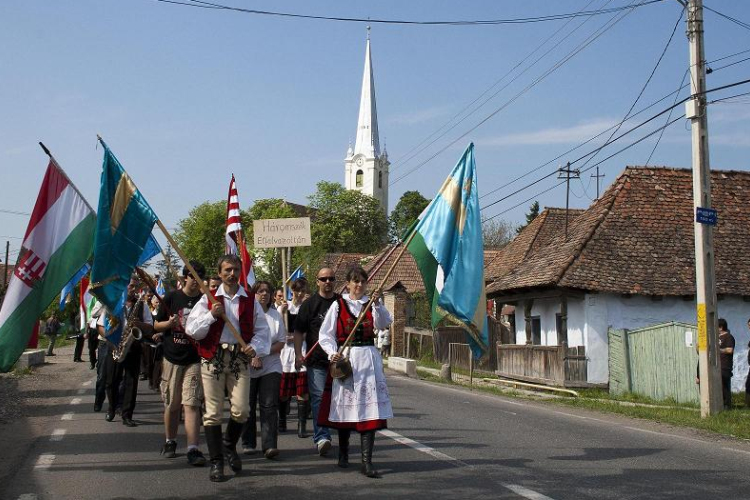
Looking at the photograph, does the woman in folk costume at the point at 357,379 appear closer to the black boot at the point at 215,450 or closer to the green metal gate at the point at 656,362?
the black boot at the point at 215,450

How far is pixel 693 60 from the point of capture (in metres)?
15.9

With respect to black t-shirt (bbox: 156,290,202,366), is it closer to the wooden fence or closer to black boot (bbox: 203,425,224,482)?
black boot (bbox: 203,425,224,482)

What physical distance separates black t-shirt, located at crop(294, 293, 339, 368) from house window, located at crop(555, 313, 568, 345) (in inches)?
647

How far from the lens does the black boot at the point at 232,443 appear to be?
324 inches

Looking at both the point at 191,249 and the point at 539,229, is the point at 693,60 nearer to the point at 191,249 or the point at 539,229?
the point at 539,229

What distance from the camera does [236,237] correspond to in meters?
15.9

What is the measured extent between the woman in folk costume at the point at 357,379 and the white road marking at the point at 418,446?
99 centimetres

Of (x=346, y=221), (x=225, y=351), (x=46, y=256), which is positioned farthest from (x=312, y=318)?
(x=346, y=221)

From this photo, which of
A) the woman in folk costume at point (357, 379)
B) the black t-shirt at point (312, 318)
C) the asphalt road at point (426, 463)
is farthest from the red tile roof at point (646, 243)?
the woman in folk costume at point (357, 379)

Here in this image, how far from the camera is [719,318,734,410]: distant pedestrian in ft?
55.0

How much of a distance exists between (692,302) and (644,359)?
3.82 m

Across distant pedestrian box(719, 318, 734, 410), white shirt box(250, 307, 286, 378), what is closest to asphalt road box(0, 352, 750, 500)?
white shirt box(250, 307, 286, 378)

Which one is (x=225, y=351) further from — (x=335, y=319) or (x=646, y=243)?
(x=646, y=243)

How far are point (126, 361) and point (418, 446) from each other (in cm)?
457
